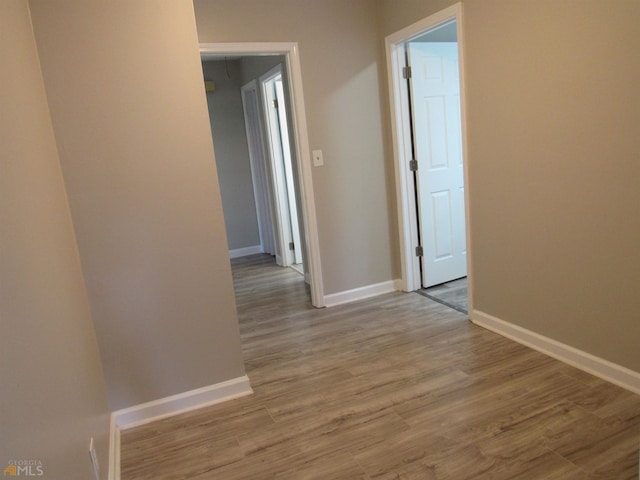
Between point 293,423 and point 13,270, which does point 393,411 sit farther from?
point 13,270

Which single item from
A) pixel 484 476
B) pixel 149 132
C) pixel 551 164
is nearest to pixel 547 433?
pixel 484 476

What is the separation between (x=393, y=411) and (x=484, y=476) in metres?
0.56

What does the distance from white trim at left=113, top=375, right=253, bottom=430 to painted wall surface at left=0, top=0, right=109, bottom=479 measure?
0.29 metres

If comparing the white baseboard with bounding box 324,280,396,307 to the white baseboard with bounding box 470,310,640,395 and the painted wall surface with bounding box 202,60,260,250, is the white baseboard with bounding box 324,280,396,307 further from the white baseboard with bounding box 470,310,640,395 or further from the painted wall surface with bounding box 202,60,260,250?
the painted wall surface with bounding box 202,60,260,250

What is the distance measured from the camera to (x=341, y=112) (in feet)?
11.8

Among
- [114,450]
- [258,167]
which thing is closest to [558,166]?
[114,450]

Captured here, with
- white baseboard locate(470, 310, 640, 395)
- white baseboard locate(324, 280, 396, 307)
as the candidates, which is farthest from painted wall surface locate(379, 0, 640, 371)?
white baseboard locate(324, 280, 396, 307)

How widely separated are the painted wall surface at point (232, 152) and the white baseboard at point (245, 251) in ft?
0.14

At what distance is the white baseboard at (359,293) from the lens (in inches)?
151

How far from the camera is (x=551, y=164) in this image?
8.03 feet

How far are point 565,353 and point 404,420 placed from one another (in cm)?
106

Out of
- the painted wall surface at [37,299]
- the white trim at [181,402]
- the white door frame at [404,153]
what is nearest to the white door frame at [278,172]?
the white door frame at [404,153]

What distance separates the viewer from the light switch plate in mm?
3570

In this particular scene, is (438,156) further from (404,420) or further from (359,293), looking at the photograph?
(404,420)
